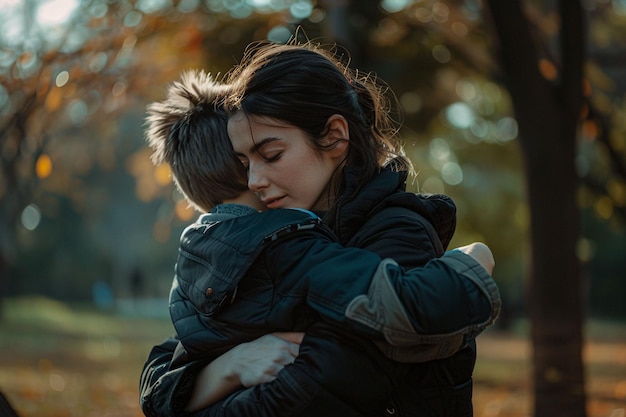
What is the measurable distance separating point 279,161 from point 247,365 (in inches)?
24.3

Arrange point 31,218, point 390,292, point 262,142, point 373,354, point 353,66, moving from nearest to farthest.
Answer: point 390,292 → point 373,354 → point 262,142 → point 353,66 → point 31,218

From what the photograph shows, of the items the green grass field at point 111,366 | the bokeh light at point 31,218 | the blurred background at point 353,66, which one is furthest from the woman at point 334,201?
the bokeh light at point 31,218

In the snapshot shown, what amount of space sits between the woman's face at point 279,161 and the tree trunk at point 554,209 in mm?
4374

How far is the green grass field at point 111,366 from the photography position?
11318mm

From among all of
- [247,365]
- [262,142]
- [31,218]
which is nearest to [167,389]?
[247,365]

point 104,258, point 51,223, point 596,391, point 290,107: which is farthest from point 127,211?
point 290,107

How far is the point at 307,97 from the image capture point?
2.70 metres

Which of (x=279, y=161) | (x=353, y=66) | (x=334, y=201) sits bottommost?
(x=334, y=201)

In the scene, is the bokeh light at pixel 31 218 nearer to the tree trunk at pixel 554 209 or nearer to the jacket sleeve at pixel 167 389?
the tree trunk at pixel 554 209

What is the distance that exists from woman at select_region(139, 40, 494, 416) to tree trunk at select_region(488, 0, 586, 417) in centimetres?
417

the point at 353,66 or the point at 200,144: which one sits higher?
the point at 353,66

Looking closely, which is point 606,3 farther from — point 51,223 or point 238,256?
point 51,223

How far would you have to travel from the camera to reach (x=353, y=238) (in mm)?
2557

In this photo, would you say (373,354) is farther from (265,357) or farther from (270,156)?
(270,156)
